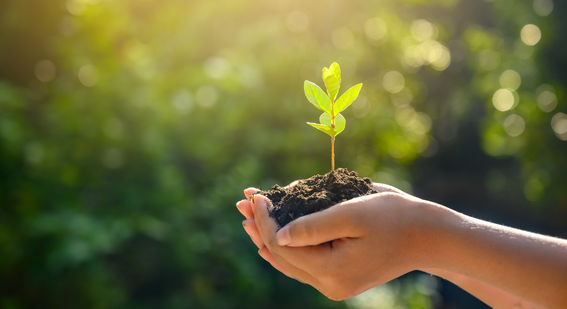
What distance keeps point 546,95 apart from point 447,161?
2.44 meters

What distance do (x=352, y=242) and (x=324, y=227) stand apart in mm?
96

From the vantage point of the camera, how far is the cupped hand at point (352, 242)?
0.90 metres

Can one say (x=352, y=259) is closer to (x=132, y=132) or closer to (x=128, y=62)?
(x=132, y=132)

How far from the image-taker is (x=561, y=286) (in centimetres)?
83

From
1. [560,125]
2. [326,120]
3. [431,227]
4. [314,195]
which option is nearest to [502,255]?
[431,227]

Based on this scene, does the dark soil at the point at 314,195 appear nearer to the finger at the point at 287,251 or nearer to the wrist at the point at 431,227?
the finger at the point at 287,251

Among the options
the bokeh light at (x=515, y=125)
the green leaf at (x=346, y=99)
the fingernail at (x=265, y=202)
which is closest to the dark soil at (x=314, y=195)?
the fingernail at (x=265, y=202)

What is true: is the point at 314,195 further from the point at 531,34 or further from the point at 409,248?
the point at 531,34

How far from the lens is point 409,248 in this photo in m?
0.96

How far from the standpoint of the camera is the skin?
33.9 inches

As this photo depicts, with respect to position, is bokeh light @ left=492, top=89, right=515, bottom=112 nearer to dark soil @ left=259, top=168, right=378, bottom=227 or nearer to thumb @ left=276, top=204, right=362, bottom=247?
dark soil @ left=259, top=168, right=378, bottom=227

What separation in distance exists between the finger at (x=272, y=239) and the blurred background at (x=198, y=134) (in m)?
1.40

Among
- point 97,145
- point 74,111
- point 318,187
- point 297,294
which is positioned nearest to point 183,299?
point 297,294

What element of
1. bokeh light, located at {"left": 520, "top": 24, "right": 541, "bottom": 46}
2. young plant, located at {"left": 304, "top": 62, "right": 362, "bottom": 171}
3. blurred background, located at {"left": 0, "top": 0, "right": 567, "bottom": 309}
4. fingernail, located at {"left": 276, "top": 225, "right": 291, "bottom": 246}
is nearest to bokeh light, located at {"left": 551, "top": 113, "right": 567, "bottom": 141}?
blurred background, located at {"left": 0, "top": 0, "right": 567, "bottom": 309}
